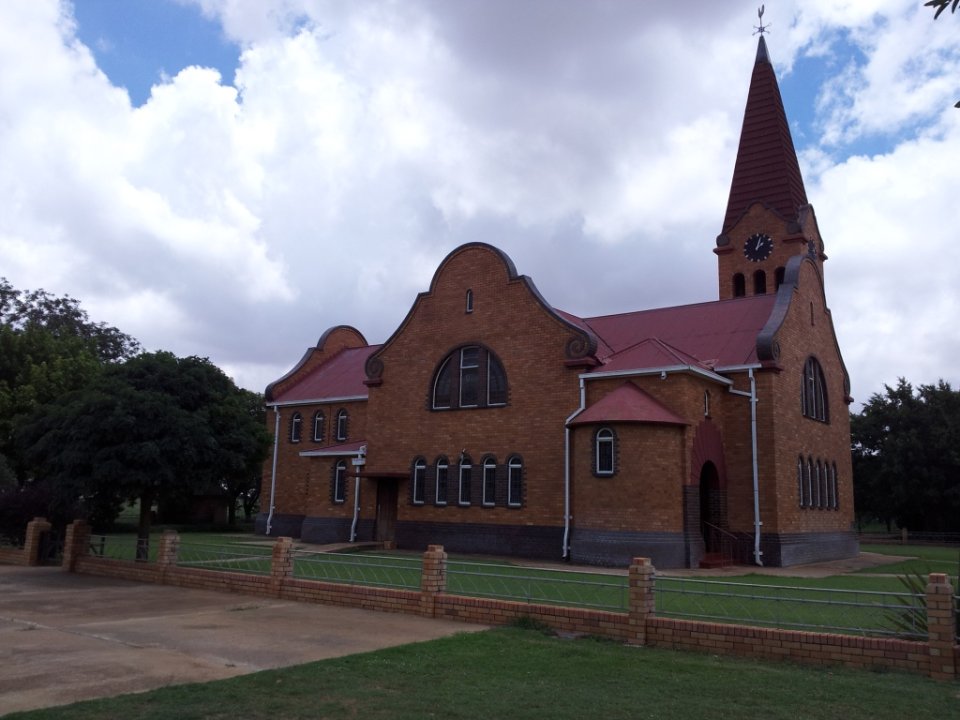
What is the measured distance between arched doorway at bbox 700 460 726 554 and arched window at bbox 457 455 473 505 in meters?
7.37

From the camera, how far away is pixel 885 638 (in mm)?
9445

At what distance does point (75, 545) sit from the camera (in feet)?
63.0

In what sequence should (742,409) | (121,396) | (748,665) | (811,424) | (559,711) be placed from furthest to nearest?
(811,424)
(742,409)
(121,396)
(748,665)
(559,711)

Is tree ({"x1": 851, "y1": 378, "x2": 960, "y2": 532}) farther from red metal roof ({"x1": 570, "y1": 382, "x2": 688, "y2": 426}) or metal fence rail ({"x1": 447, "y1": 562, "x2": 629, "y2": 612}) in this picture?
metal fence rail ({"x1": 447, "y1": 562, "x2": 629, "y2": 612})

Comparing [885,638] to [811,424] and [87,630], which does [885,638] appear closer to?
[87,630]

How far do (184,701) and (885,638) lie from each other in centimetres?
780

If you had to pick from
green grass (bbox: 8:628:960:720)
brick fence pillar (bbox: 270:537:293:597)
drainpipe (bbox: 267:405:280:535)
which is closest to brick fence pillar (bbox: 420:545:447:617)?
green grass (bbox: 8:628:960:720)

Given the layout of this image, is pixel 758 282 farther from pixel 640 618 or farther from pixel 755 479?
pixel 640 618

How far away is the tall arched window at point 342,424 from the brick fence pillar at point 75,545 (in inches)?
602

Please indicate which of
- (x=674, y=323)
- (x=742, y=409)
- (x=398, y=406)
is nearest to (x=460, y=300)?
(x=398, y=406)

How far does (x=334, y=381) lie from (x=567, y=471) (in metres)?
15.7

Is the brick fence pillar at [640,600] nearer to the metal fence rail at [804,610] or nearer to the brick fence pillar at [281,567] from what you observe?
the metal fence rail at [804,610]

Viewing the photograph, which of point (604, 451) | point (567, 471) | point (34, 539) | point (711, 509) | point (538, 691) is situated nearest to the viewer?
point (538, 691)

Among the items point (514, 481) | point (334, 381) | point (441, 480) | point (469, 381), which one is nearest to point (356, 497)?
point (441, 480)
